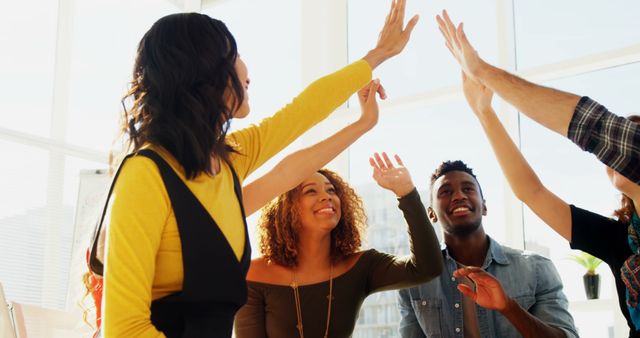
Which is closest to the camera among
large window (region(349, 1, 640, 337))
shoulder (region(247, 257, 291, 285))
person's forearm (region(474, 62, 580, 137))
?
person's forearm (region(474, 62, 580, 137))

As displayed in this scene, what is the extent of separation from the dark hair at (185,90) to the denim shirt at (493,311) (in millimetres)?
1782

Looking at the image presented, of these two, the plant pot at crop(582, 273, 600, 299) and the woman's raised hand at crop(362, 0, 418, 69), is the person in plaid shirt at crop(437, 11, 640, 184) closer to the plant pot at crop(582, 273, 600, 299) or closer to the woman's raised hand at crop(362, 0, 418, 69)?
the woman's raised hand at crop(362, 0, 418, 69)

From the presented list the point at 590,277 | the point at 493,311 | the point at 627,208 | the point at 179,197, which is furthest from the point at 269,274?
the point at 590,277

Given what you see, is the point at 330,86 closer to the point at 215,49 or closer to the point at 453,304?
the point at 215,49

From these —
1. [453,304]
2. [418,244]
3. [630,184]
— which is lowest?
[453,304]

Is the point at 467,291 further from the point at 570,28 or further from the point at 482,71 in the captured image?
the point at 570,28

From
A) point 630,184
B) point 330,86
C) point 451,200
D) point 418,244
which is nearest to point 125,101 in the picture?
point 330,86

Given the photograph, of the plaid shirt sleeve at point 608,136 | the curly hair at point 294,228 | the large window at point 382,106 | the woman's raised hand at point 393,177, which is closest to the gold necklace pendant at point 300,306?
the curly hair at point 294,228

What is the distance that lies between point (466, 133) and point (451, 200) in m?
1.63

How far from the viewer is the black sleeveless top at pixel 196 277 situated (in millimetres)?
1314

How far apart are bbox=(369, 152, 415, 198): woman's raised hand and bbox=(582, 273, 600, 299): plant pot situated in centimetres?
177

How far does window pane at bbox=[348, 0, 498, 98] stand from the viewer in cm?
478

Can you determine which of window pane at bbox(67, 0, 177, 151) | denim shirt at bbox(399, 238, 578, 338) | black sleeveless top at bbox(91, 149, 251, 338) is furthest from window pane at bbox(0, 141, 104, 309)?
black sleeveless top at bbox(91, 149, 251, 338)

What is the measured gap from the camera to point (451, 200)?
3152 mm
